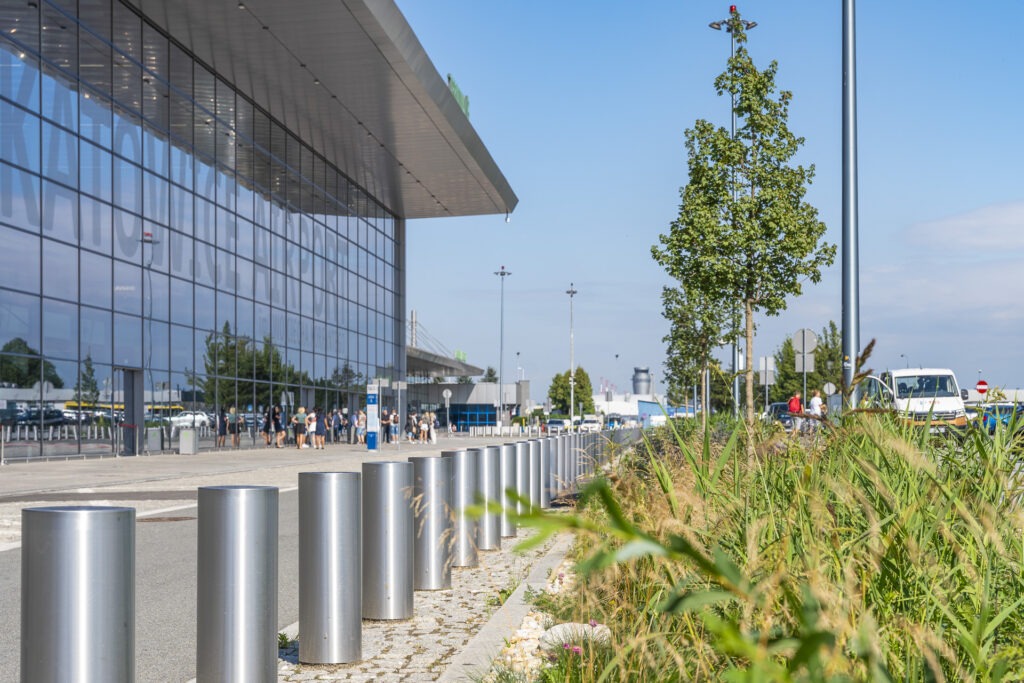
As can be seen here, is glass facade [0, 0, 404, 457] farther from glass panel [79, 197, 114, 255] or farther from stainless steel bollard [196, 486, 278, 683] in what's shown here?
stainless steel bollard [196, 486, 278, 683]

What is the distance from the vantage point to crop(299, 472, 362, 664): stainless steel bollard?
5.49 meters

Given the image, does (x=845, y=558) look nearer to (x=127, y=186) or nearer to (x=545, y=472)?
(x=545, y=472)

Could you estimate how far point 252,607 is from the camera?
15.1ft

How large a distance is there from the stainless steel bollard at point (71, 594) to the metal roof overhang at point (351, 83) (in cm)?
2584

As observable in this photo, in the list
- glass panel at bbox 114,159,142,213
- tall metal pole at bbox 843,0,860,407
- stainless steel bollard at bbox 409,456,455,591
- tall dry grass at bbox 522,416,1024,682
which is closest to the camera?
tall dry grass at bbox 522,416,1024,682

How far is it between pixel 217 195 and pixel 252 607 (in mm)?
32967

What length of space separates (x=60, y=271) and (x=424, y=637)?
76.7 ft

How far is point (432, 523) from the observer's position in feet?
24.9

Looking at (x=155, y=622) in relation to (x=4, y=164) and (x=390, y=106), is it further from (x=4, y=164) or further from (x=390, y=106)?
(x=390, y=106)

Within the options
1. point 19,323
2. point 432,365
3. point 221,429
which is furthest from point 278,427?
point 432,365

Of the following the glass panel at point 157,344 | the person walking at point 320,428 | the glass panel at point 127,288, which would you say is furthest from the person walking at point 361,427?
the glass panel at point 127,288

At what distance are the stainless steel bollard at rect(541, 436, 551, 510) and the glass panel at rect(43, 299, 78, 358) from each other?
16713 mm

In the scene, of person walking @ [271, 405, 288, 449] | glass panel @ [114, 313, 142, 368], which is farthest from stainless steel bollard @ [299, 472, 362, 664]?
person walking @ [271, 405, 288, 449]

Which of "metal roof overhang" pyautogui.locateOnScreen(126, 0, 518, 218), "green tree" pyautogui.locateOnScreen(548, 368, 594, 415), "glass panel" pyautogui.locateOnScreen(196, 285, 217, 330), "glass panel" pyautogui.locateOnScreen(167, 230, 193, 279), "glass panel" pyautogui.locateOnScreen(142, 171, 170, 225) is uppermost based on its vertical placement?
"metal roof overhang" pyautogui.locateOnScreen(126, 0, 518, 218)
